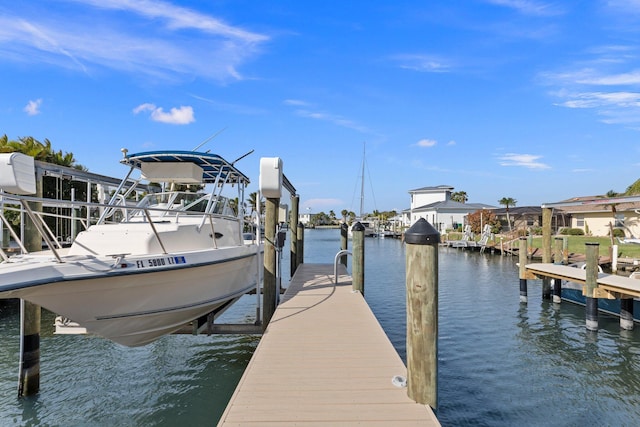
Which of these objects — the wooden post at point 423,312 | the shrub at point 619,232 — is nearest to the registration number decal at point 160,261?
the wooden post at point 423,312

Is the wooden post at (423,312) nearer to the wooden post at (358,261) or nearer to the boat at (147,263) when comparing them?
the boat at (147,263)

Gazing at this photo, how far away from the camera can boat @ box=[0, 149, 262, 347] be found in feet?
18.1

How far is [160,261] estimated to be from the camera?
6.53 m

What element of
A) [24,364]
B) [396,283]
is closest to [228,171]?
[24,364]

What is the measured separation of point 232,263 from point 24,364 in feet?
13.8

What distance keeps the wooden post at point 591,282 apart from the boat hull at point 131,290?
9.38 metres

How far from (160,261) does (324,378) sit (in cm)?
357

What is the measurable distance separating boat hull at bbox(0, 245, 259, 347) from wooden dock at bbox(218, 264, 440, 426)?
1.66 m

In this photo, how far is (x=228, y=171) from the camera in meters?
9.75

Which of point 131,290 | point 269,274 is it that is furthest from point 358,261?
point 131,290

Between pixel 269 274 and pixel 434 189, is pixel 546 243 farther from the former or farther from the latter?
pixel 434 189

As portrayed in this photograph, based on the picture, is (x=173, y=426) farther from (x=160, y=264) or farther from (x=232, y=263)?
(x=232, y=263)

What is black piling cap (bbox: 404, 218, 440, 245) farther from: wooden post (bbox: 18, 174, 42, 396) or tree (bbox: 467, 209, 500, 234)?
tree (bbox: 467, 209, 500, 234)

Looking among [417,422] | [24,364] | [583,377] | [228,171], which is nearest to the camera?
[417,422]
